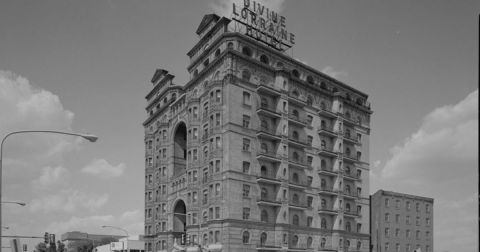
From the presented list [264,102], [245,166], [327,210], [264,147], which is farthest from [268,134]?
[327,210]

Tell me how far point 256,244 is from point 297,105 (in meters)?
24.7

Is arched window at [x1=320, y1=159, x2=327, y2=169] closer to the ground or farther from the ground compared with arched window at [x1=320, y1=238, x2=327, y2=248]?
farther from the ground

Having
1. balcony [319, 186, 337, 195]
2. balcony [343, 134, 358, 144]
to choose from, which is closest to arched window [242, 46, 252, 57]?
balcony [319, 186, 337, 195]

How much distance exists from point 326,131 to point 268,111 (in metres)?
16.0

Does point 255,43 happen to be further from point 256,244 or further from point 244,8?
point 256,244

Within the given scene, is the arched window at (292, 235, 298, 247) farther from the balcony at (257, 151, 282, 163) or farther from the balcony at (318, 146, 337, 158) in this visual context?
the balcony at (318, 146, 337, 158)

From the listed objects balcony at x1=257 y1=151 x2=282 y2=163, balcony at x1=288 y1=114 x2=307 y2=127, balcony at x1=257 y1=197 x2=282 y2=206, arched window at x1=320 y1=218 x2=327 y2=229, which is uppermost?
balcony at x1=288 y1=114 x2=307 y2=127

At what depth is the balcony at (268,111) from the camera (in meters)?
77.2

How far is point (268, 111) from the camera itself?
77.7 meters

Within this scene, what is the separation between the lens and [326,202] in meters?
88.2

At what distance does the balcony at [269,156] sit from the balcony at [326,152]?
1186 centimetres

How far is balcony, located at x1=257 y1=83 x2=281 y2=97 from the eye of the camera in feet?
255

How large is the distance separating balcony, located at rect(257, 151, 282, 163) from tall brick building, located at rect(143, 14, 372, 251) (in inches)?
8.1

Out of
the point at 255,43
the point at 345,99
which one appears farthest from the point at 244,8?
the point at 345,99
